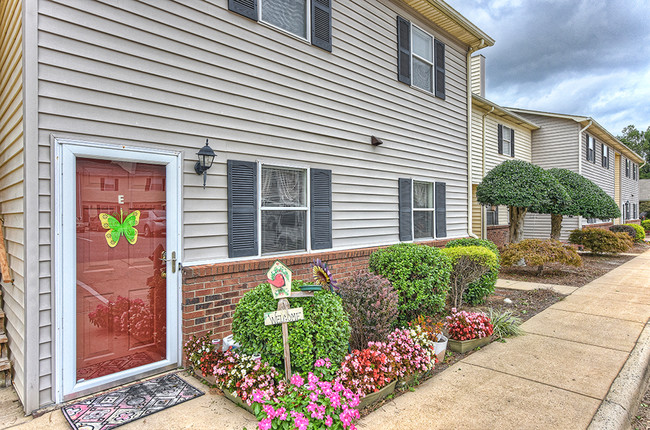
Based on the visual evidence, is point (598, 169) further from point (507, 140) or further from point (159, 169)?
point (159, 169)

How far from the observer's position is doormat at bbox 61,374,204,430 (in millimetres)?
2793

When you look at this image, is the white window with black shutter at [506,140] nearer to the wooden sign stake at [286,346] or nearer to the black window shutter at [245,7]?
the black window shutter at [245,7]

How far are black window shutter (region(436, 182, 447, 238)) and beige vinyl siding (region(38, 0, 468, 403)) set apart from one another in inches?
38.6

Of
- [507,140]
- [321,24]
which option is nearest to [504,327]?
[321,24]

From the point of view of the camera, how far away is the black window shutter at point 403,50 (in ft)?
22.6

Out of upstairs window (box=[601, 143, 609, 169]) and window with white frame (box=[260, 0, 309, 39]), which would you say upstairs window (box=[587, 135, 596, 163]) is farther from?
window with white frame (box=[260, 0, 309, 39])

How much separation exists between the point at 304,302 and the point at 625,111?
119340mm

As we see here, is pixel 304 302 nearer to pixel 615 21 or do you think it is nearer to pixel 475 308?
pixel 475 308

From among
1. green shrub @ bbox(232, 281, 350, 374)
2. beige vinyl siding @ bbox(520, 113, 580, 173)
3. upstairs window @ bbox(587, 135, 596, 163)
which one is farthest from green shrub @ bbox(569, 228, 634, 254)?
green shrub @ bbox(232, 281, 350, 374)

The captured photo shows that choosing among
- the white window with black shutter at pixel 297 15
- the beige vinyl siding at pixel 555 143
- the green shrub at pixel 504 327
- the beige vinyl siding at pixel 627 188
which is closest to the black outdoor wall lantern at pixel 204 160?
the white window with black shutter at pixel 297 15

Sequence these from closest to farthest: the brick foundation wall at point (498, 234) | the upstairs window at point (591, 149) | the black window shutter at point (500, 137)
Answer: the brick foundation wall at point (498, 234)
the black window shutter at point (500, 137)
the upstairs window at point (591, 149)

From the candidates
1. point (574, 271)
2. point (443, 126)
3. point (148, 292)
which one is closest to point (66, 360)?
point (148, 292)

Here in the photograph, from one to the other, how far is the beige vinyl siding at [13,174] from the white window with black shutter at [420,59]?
563cm

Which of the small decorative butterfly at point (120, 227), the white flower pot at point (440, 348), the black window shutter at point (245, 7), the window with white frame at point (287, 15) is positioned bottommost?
the white flower pot at point (440, 348)
